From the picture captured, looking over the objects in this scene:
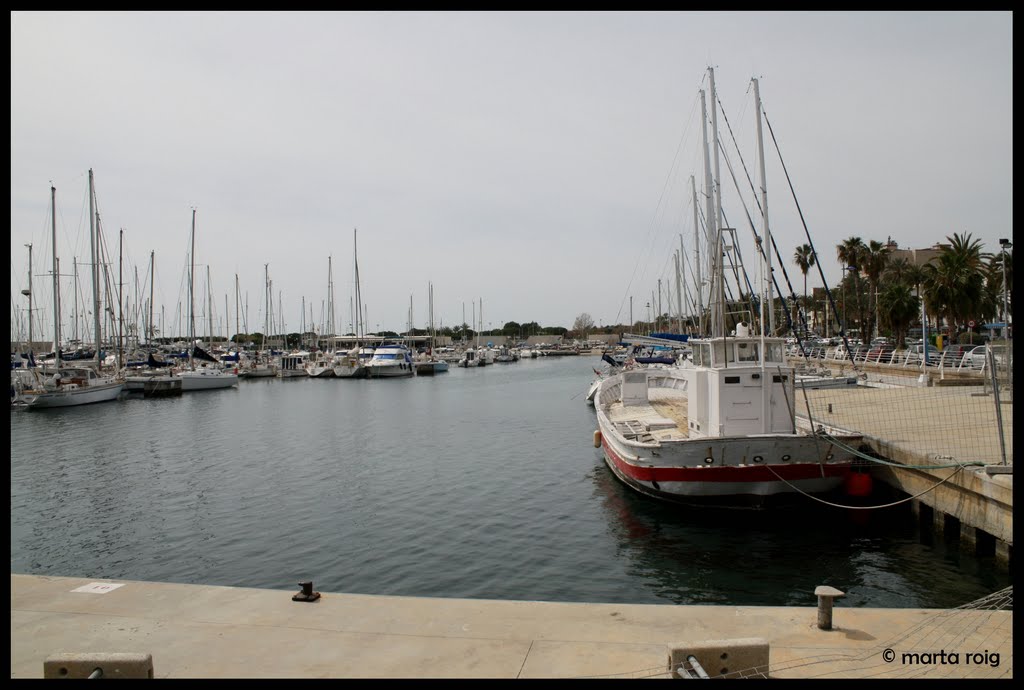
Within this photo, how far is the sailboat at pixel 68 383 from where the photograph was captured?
5391cm

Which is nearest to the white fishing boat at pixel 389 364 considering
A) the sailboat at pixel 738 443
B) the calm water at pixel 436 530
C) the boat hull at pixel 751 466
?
the calm water at pixel 436 530

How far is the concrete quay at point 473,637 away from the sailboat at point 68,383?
52.3 meters

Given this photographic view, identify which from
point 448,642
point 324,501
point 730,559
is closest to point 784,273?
point 730,559

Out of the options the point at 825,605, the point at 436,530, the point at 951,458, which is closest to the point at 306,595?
the point at 825,605

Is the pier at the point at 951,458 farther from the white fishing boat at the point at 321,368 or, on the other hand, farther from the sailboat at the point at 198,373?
the white fishing boat at the point at 321,368

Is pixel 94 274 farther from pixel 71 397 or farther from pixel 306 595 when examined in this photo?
pixel 306 595

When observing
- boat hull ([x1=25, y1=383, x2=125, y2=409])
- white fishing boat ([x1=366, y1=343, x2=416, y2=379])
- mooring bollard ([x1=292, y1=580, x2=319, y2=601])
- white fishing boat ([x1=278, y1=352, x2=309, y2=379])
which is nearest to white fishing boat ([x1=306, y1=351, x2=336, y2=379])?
white fishing boat ([x1=278, y1=352, x2=309, y2=379])

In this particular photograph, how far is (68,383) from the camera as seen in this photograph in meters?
57.0

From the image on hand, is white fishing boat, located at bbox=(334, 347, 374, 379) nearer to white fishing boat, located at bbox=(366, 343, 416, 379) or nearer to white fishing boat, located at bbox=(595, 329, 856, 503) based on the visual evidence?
white fishing boat, located at bbox=(366, 343, 416, 379)

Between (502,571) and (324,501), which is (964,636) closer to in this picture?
(502,571)

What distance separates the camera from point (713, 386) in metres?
19.2

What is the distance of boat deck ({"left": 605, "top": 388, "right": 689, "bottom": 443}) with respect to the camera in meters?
22.6

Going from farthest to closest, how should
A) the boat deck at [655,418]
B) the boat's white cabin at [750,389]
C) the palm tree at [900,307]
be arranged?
1. the palm tree at [900,307]
2. the boat deck at [655,418]
3. the boat's white cabin at [750,389]

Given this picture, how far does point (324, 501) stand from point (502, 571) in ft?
31.0
